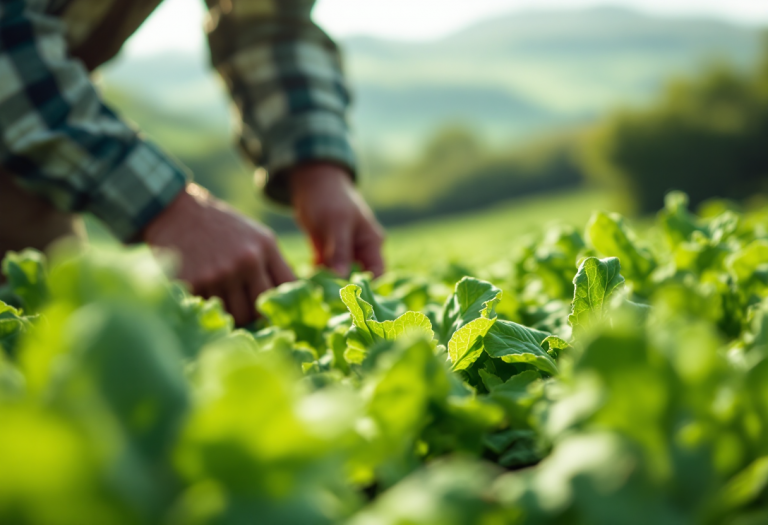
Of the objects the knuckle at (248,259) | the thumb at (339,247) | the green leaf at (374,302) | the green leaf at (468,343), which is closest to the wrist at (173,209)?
the knuckle at (248,259)

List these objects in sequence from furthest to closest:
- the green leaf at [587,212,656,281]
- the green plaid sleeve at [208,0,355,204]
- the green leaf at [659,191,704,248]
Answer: the green plaid sleeve at [208,0,355,204]
the green leaf at [659,191,704,248]
the green leaf at [587,212,656,281]

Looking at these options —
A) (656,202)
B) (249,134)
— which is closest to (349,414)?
(249,134)

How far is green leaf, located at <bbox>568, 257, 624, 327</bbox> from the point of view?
0.88 m

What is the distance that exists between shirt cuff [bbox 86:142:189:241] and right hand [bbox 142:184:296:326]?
35 mm

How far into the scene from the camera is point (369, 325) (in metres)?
0.86

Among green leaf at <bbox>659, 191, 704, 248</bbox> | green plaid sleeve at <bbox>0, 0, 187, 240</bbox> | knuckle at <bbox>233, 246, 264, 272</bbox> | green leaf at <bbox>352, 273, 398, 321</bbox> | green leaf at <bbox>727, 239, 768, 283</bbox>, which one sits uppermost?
green plaid sleeve at <bbox>0, 0, 187, 240</bbox>

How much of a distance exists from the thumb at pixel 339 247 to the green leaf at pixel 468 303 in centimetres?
134

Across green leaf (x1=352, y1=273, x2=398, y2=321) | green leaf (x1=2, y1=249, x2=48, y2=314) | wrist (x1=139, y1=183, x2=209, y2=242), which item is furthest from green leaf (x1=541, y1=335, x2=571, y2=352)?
wrist (x1=139, y1=183, x2=209, y2=242)

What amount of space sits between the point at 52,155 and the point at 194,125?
221 feet

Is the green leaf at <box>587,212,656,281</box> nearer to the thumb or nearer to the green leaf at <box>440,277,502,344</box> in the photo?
the green leaf at <box>440,277,502,344</box>

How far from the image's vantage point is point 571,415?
18.1 inches

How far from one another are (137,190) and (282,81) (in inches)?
42.9

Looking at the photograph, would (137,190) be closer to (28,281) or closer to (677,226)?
(28,281)

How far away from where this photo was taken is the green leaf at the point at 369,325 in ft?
2.69
